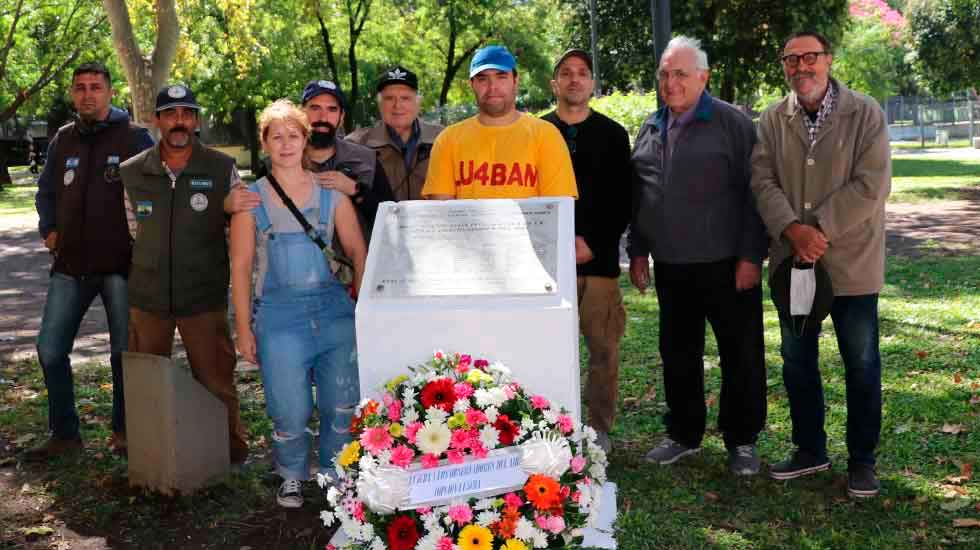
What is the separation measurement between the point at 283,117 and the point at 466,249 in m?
1.12

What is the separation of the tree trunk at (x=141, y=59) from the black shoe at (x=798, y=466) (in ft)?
23.0

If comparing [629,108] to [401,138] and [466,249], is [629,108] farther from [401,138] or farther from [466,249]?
[466,249]

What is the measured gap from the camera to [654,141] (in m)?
5.43

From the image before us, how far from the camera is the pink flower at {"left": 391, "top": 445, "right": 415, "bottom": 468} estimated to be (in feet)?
12.2

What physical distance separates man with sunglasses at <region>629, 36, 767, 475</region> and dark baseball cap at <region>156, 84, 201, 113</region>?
2.31 m

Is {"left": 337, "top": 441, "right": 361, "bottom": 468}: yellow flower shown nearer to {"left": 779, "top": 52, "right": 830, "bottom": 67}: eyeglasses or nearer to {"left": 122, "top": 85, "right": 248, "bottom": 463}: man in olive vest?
{"left": 122, "top": 85, "right": 248, "bottom": 463}: man in olive vest

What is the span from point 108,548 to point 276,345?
47.1 inches

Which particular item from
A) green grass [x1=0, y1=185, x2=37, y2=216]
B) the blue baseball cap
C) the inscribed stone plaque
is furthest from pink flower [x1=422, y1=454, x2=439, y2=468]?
green grass [x1=0, y1=185, x2=37, y2=216]

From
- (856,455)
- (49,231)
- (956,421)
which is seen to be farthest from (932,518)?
(49,231)

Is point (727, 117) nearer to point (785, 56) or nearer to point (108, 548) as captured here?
point (785, 56)

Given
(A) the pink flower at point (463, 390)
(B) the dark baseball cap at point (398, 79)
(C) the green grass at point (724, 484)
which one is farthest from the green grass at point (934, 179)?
(A) the pink flower at point (463, 390)

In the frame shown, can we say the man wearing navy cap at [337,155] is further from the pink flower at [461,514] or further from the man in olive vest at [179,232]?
the pink flower at [461,514]

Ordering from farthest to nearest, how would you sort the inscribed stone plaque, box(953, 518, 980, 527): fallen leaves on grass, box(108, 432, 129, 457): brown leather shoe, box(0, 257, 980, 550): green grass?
1. box(108, 432, 129, 457): brown leather shoe
2. box(0, 257, 980, 550): green grass
3. box(953, 518, 980, 527): fallen leaves on grass
4. the inscribed stone plaque

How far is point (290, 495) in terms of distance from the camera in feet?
17.1
